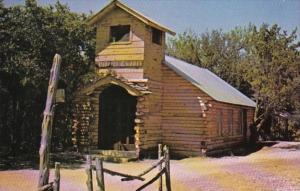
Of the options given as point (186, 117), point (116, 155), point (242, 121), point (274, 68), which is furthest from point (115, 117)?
point (274, 68)

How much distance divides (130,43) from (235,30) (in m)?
25.4

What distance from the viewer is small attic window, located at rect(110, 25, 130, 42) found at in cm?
1666

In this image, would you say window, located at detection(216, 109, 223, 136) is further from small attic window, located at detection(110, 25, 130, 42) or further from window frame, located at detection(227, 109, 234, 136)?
small attic window, located at detection(110, 25, 130, 42)

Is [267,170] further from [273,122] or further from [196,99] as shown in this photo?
[273,122]

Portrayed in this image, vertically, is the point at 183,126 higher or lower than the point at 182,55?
lower

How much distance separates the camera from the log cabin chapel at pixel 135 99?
16094 mm

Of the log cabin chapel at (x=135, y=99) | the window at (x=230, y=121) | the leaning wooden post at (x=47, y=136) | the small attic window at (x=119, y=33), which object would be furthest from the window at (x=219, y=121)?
the leaning wooden post at (x=47, y=136)

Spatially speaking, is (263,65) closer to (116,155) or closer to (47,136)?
(116,155)

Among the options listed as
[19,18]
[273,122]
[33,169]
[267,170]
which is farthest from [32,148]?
[273,122]

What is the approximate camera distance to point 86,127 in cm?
1680

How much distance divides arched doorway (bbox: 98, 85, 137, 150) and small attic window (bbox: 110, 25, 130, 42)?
1.90 meters

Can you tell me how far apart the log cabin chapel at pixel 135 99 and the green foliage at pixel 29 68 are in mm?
1140

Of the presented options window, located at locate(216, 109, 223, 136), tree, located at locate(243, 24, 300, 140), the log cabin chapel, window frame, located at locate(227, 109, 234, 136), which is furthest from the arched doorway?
tree, located at locate(243, 24, 300, 140)

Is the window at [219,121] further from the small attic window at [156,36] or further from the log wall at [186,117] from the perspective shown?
the small attic window at [156,36]
